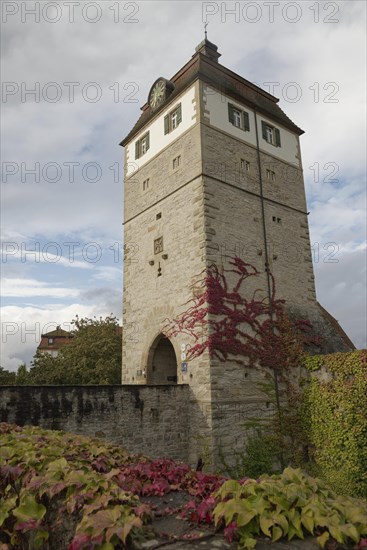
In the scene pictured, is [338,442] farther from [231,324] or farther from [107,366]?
[107,366]

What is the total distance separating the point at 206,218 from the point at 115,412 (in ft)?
22.5

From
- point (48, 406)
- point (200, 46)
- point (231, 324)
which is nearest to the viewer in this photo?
point (48, 406)

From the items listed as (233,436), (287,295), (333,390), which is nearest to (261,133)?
(287,295)

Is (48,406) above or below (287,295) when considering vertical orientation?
below

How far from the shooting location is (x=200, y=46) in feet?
61.8

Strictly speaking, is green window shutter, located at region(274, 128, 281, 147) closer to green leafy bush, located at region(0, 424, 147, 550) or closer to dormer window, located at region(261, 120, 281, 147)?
dormer window, located at region(261, 120, 281, 147)

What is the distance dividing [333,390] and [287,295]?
4232 mm

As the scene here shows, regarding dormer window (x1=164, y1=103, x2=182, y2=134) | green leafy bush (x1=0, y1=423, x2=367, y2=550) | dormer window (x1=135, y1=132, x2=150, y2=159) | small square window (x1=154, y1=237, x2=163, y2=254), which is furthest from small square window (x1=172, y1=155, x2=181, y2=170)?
green leafy bush (x1=0, y1=423, x2=367, y2=550)

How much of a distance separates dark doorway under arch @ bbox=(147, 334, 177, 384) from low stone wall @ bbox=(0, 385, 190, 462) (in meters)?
2.87

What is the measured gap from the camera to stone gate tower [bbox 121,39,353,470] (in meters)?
13.4

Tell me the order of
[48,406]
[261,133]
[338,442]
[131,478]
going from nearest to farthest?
1. [131,478]
2. [48,406]
3. [338,442]
4. [261,133]

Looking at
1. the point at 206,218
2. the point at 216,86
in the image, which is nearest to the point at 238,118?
the point at 216,86

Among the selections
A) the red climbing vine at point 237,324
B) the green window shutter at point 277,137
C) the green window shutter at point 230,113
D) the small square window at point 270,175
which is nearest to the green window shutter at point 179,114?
the green window shutter at point 230,113

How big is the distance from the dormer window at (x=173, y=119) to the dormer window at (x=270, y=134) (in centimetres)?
384
